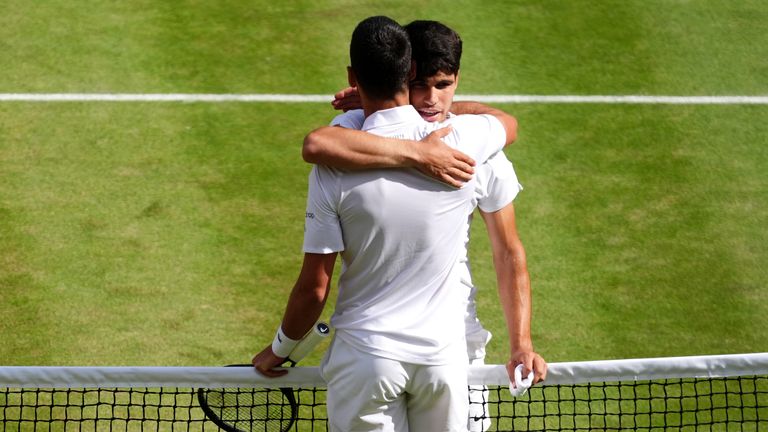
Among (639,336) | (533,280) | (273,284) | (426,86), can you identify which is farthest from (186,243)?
(426,86)

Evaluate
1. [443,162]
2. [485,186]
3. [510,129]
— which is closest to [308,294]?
[443,162]

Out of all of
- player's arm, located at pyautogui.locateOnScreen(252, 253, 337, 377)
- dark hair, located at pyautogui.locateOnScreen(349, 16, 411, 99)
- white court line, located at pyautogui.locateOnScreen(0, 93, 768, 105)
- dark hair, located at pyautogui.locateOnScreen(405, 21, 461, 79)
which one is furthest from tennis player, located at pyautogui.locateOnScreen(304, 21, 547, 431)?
white court line, located at pyautogui.locateOnScreen(0, 93, 768, 105)

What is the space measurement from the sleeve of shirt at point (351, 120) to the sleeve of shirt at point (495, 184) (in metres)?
0.58

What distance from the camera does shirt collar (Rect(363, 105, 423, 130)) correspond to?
4988 mm

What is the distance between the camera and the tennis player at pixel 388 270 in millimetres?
4855

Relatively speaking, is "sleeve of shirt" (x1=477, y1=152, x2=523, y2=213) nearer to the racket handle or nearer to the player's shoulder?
the player's shoulder

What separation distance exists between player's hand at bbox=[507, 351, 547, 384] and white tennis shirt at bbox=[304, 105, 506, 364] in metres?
0.39

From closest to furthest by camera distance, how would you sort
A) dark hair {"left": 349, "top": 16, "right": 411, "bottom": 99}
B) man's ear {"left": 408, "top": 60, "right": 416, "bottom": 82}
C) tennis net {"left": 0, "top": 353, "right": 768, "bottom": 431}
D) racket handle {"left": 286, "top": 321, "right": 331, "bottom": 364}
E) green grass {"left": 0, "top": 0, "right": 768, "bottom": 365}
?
dark hair {"left": 349, "top": 16, "right": 411, "bottom": 99}, racket handle {"left": 286, "top": 321, "right": 331, "bottom": 364}, man's ear {"left": 408, "top": 60, "right": 416, "bottom": 82}, tennis net {"left": 0, "top": 353, "right": 768, "bottom": 431}, green grass {"left": 0, "top": 0, "right": 768, "bottom": 365}

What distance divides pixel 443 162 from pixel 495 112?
824 millimetres

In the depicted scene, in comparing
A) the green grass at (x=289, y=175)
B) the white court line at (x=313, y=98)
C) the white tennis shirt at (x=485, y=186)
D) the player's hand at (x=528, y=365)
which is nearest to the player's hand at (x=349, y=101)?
the white tennis shirt at (x=485, y=186)

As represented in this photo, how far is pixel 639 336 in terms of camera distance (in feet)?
28.4

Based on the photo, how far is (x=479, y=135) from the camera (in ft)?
17.1

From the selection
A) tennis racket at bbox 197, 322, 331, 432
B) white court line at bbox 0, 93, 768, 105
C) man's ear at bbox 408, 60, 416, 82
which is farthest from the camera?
white court line at bbox 0, 93, 768, 105

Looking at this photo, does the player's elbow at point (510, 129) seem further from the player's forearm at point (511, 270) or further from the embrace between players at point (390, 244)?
the player's forearm at point (511, 270)
